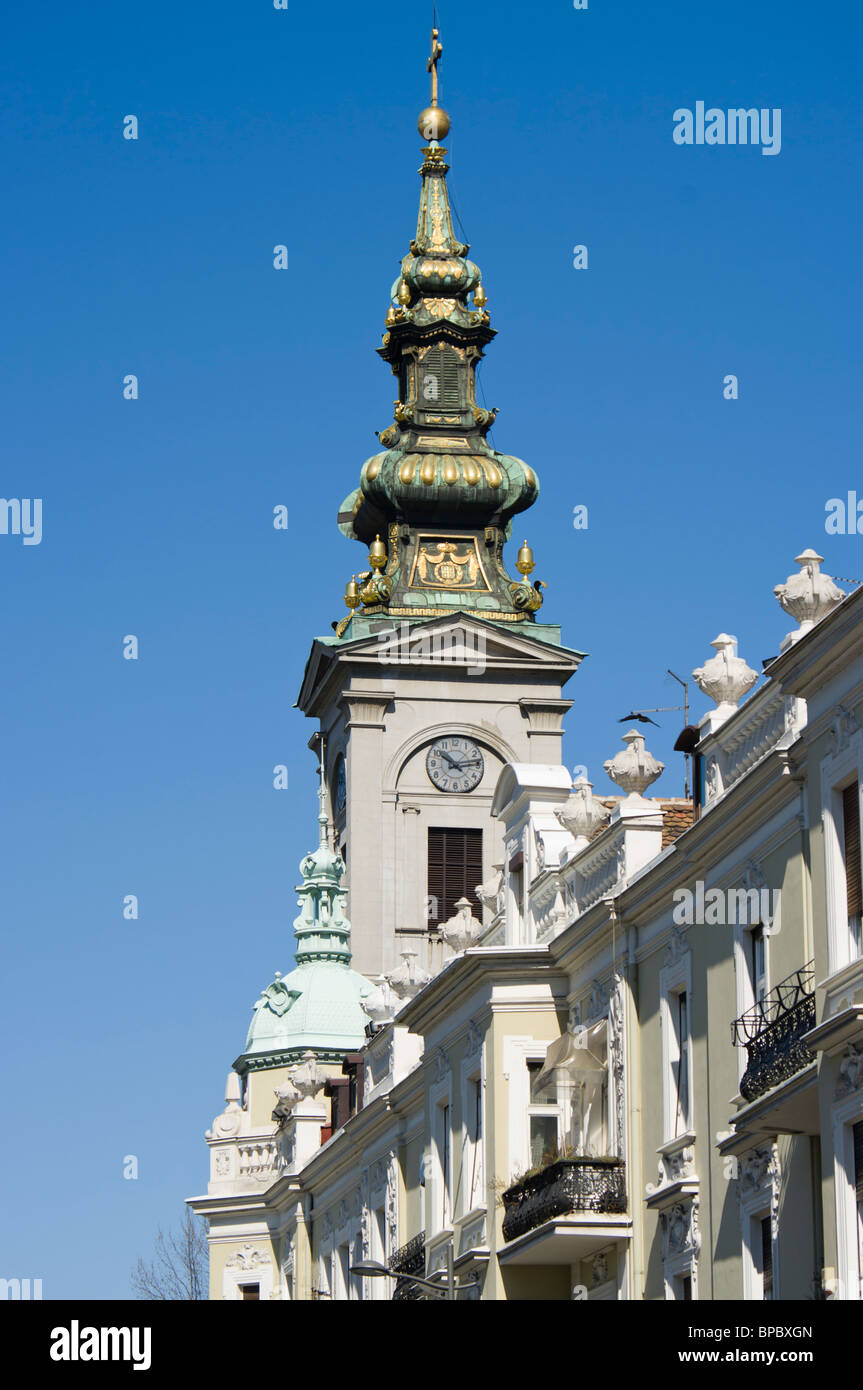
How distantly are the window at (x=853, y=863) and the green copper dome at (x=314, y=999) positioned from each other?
3743 cm

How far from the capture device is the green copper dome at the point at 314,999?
69812 mm

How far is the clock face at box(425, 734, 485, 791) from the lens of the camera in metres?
90.9

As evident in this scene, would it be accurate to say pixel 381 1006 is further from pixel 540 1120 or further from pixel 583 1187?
pixel 583 1187

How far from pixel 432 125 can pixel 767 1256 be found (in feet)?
230

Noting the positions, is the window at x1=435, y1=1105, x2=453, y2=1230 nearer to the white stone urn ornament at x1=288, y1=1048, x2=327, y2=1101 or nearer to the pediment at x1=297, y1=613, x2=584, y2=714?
the white stone urn ornament at x1=288, y1=1048, x2=327, y2=1101

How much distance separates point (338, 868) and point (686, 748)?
33.4m

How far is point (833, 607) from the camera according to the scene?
A: 110ft

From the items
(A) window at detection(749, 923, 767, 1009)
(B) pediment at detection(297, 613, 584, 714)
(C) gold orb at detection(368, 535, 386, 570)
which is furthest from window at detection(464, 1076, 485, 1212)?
(C) gold orb at detection(368, 535, 386, 570)

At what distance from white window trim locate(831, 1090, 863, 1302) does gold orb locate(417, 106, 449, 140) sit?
2875 inches

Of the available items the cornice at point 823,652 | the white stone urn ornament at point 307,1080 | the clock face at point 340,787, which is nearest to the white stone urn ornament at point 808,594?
the cornice at point 823,652

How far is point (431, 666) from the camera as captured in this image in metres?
90.6

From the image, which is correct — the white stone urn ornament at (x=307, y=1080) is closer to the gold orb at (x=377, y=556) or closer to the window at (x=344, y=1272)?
the window at (x=344, y=1272)
